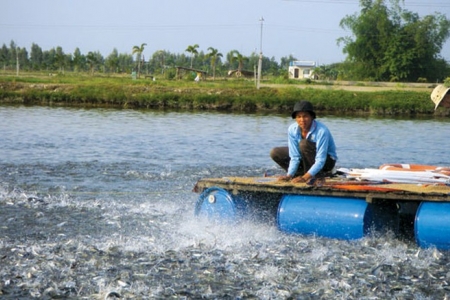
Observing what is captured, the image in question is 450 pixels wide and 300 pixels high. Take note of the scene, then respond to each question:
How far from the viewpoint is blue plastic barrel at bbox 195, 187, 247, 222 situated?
11.9 meters

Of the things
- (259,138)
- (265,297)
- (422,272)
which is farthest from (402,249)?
(259,138)

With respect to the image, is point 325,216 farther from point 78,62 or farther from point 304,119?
point 78,62

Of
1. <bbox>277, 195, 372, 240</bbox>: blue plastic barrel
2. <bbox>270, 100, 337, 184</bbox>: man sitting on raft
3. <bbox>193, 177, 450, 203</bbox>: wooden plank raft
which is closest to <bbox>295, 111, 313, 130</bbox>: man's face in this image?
<bbox>270, 100, 337, 184</bbox>: man sitting on raft

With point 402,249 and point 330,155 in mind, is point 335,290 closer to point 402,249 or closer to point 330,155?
point 402,249

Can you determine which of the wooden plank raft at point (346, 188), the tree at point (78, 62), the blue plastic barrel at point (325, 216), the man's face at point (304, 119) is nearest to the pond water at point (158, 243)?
the blue plastic barrel at point (325, 216)

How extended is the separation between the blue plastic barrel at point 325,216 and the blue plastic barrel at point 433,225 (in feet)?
2.64

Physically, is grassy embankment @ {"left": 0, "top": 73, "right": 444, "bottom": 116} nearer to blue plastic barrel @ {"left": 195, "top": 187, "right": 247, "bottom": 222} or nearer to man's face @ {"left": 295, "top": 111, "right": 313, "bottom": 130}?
blue plastic barrel @ {"left": 195, "top": 187, "right": 247, "bottom": 222}

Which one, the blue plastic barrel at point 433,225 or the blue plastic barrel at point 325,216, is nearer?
the blue plastic barrel at point 433,225

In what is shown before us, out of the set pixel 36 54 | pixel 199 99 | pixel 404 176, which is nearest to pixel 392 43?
pixel 199 99

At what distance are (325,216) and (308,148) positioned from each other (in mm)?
1347

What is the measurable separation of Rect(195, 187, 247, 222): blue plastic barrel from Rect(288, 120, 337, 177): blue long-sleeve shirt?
106cm

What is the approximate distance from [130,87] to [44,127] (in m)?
21.0

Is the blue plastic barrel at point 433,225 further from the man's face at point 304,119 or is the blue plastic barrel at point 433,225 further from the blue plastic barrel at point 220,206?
the blue plastic barrel at point 220,206

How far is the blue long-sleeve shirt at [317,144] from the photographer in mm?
11820
